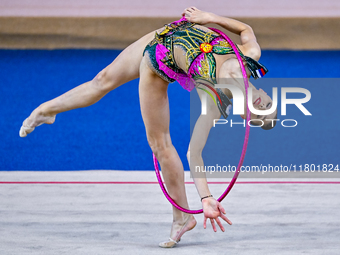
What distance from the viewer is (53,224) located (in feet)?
6.74

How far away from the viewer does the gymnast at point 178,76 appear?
1.41 metres

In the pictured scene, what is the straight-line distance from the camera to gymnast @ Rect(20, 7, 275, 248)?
1.41m

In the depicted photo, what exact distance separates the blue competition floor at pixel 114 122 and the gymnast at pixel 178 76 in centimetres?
195

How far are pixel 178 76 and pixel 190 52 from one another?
0.14 m

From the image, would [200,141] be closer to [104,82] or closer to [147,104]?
[147,104]

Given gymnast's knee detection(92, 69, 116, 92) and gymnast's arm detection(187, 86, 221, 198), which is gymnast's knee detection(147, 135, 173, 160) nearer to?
gymnast's arm detection(187, 86, 221, 198)

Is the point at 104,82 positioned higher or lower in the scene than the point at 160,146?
higher

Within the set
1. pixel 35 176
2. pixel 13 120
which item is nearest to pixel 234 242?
pixel 35 176

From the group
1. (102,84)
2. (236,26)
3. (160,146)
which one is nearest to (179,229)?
(160,146)

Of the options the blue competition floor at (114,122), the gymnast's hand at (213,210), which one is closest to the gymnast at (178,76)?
the gymnast's hand at (213,210)

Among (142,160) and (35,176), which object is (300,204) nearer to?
(142,160)

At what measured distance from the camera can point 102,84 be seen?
5.57ft

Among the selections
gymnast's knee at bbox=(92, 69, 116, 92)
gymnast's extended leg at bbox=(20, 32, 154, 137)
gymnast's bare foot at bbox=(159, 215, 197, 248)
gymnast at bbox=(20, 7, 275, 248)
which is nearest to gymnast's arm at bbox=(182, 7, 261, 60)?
gymnast at bbox=(20, 7, 275, 248)

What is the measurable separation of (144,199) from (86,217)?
1.69 ft
